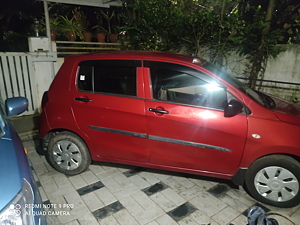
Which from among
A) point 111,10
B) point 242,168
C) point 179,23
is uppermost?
point 111,10


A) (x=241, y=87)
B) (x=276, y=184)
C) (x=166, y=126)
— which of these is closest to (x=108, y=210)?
(x=166, y=126)

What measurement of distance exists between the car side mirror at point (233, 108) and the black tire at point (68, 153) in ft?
6.55

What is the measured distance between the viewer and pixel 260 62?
5656mm

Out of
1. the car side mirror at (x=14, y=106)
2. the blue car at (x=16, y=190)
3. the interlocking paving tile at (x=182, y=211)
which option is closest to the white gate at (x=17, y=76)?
the car side mirror at (x=14, y=106)

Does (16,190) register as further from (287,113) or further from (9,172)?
(287,113)

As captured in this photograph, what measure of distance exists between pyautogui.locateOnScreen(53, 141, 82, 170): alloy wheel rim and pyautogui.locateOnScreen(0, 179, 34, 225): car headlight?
151cm

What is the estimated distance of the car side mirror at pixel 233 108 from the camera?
2240 mm

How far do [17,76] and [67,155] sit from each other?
2646mm

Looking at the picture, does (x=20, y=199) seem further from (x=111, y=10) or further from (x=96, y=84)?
(x=111, y=10)

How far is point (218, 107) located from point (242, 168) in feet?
2.59

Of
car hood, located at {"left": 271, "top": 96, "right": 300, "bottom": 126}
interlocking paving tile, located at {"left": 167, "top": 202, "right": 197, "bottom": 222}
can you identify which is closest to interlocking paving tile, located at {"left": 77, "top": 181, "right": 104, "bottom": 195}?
interlocking paving tile, located at {"left": 167, "top": 202, "right": 197, "bottom": 222}

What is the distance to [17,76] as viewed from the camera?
177 inches

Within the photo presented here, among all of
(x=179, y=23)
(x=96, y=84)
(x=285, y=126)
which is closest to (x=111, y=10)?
(x=179, y=23)

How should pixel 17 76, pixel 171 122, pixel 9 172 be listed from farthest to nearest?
pixel 17 76
pixel 171 122
pixel 9 172
